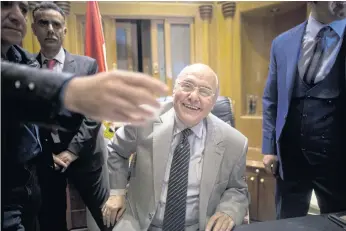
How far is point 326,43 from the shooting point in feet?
3.36

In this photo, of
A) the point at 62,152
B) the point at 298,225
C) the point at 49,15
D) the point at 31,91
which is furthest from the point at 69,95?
the point at 49,15

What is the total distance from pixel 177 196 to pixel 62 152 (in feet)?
1.56

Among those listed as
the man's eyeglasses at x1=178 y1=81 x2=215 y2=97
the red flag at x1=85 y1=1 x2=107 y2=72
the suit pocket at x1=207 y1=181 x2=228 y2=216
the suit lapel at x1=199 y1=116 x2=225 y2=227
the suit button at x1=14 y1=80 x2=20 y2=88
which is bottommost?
the suit pocket at x1=207 y1=181 x2=228 y2=216

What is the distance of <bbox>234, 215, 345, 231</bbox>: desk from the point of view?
751mm

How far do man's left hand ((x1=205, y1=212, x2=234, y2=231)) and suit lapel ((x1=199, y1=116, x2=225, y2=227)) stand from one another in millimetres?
57

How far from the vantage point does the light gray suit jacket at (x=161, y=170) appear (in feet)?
3.14

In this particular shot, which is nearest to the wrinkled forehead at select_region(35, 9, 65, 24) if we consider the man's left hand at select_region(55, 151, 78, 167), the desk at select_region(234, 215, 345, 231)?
the man's left hand at select_region(55, 151, 78, 167)

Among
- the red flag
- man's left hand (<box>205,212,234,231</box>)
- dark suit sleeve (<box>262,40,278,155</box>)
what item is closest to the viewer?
man's left hand (<box>205,212,234,231</box>)

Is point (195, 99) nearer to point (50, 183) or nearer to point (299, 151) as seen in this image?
point (299, 151)

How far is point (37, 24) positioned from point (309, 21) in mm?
1029

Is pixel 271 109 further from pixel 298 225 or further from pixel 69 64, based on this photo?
pixel 69 64

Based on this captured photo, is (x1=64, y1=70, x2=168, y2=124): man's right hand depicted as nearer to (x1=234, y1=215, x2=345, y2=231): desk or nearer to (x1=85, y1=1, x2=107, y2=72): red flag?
(x1=234, y1=215, x2=345, y2=231): desk

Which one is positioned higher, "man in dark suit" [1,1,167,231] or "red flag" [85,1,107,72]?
"red flag" [85,1,107,72]

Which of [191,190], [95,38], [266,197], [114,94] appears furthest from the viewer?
[266,197]
